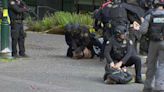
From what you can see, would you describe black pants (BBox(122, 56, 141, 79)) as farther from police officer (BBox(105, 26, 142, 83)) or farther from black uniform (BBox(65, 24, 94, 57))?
black uniform (BBox(65, 24, 94, 57))

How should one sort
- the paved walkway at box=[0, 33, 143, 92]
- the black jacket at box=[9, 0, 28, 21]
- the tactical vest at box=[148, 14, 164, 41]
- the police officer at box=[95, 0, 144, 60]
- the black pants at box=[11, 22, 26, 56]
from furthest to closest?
the black pants at box=[11, 22, 26, 56]
the black jacket at box=[9, 0, 28, 21]
the police officer at box=[95, 0, 144, 60]
the paved walkway at box=[0, 33, 143, 92]
the tactical vest at box=[148, 14, 164, 41]

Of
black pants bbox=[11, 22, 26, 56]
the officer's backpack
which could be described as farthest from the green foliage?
the officer's backpack

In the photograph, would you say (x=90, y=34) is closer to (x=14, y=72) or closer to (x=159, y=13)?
(x=14, y=72)

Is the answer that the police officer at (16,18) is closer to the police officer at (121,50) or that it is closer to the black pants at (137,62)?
the police officer at (121,50)

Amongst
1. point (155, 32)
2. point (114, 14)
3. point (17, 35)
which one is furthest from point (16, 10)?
point (155, 32)

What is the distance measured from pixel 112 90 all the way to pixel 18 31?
205 inches

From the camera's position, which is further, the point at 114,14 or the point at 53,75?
the point at 114,14

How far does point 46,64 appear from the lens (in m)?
14.5

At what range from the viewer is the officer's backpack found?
446 inches

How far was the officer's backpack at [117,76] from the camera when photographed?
11.3m

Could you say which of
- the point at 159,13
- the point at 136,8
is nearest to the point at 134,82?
the point at 159,13

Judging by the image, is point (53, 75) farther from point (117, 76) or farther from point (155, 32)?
point (155, 32)

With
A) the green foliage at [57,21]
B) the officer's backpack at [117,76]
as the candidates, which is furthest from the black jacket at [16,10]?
the green foliage at [57,21]

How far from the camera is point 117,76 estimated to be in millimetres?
11320
